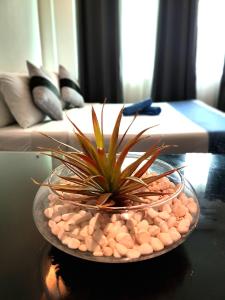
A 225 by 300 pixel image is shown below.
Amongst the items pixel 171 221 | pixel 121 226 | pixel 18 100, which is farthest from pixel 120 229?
pixel 18 100

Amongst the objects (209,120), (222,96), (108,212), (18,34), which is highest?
(18,34)

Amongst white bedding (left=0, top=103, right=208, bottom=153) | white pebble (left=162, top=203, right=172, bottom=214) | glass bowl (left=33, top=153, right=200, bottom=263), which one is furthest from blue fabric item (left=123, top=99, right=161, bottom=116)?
white pebble (left=162, top=203, right=172, bottom=214)

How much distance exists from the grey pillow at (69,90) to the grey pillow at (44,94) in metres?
0.42

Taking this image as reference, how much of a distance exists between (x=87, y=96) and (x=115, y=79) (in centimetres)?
44

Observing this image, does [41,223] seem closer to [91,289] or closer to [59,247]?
[59,247]

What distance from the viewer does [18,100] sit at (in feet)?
6.89

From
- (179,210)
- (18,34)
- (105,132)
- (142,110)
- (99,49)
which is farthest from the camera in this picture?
(99,49)

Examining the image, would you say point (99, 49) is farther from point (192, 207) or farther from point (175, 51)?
point (192, 207)

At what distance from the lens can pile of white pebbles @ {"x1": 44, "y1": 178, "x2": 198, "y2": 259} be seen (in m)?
0.50

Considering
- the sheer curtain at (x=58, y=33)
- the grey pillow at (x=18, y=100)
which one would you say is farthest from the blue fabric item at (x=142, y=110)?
the sheer curtain at (x=58, y=33)

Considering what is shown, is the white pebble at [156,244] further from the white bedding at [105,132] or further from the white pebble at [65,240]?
the white bedding at [105,132]

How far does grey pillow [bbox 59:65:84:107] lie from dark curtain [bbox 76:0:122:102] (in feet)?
2.13

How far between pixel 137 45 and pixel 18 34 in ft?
4.93

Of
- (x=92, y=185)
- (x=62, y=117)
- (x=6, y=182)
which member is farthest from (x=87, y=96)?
(x=92, y=185)
